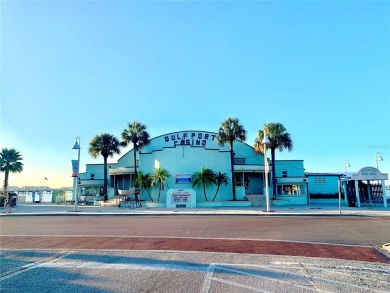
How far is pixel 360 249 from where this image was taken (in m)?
8.86

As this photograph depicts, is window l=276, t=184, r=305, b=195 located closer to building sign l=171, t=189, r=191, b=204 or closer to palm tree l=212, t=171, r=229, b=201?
palm tree l=212, t=171, r=229, b=201

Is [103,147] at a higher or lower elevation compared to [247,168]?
higher

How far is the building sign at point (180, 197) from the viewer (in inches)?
1258

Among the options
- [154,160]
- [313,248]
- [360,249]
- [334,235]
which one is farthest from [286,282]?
[154,160]

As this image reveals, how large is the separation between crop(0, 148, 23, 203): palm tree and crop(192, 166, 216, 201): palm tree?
31592 mm

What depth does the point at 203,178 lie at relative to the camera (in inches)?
1346

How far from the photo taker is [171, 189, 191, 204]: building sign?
3195 cm

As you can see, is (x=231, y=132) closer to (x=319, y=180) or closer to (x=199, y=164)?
(x=199, y=164)

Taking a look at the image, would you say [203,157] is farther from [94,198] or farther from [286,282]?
[286,282]

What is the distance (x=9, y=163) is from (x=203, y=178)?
3364cm

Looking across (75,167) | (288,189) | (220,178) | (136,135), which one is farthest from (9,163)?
(288,189)

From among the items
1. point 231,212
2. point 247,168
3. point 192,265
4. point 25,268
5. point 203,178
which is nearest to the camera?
point 25,268

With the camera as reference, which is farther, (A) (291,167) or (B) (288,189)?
(A) (291,167)

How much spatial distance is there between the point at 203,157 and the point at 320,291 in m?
31.1
